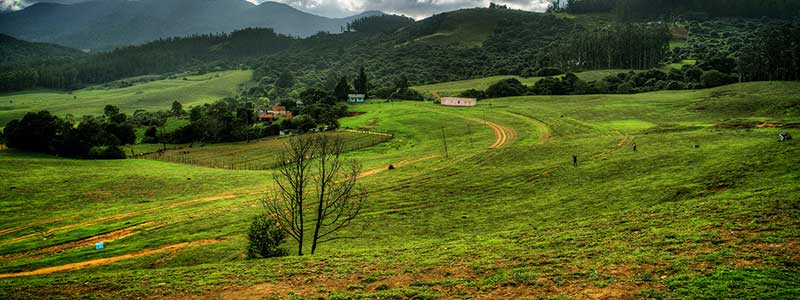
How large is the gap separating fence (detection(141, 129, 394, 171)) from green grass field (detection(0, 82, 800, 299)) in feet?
29.9

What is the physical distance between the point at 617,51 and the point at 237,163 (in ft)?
531

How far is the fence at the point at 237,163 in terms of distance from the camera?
240 feet

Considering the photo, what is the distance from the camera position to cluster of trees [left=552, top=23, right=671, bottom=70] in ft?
573

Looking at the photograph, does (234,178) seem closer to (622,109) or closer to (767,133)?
(767,133)

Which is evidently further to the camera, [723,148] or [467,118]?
[467,118]

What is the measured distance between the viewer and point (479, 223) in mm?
32312

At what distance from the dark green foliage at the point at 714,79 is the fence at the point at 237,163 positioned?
276ft

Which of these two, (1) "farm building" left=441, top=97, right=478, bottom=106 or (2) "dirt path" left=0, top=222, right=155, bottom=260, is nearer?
(2) "dirt path" left=0, top=222, right=155, bottom=260

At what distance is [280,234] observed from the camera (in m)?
28.0

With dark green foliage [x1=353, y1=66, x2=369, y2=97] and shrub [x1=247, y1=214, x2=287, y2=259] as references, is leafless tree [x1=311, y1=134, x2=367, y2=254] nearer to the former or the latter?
shrub [x1=247, y1=214, x2=287, y2=259]

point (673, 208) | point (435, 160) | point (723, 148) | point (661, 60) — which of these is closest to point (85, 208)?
point (435, 160)

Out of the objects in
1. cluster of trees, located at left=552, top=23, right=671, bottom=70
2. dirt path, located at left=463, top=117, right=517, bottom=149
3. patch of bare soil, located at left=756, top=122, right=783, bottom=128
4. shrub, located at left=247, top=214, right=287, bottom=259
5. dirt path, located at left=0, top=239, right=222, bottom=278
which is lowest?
dirt path, located at left=0, top=239, right=222, bottom=278

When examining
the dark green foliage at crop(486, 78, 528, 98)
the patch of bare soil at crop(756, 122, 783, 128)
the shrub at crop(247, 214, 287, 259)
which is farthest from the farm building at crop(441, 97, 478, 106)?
the shrub at crop(247, 214, 287, 259)

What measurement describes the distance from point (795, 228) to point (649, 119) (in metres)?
66.1
